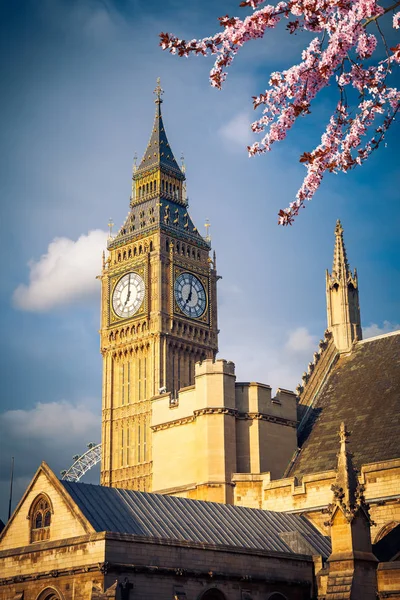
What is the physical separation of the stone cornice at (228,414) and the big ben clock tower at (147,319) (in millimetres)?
48475

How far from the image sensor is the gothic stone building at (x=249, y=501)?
3431 centimetres

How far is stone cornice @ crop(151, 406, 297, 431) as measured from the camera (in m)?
48.9

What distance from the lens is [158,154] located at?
368 feet

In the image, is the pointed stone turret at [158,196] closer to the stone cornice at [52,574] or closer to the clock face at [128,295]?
the clock face at [128,295]

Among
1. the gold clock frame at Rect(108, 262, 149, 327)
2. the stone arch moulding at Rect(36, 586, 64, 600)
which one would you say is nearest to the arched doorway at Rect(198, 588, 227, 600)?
the stone arch moulding at Rect(36, 586, 64, 600)

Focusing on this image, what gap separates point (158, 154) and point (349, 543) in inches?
3241

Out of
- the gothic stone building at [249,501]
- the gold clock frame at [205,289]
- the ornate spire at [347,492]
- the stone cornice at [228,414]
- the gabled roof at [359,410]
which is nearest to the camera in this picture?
the gothic stone building at [249,501]

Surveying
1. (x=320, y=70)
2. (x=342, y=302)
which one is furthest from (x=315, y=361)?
(x=320, y=70)

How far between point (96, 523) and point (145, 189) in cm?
8031

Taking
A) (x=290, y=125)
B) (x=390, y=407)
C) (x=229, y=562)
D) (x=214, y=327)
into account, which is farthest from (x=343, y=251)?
(x=214, y=327)

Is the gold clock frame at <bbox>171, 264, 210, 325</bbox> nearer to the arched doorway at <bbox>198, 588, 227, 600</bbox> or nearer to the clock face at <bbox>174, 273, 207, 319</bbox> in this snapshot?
the clock face at <bbox>174, 273, 207, 319</bbox>

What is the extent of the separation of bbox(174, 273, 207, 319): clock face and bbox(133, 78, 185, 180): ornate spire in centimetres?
1362

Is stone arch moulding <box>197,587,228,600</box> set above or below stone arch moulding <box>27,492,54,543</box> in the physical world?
below

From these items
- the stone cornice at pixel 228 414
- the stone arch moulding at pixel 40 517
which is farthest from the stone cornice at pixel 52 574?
the stone cornice at pixel 228 414
